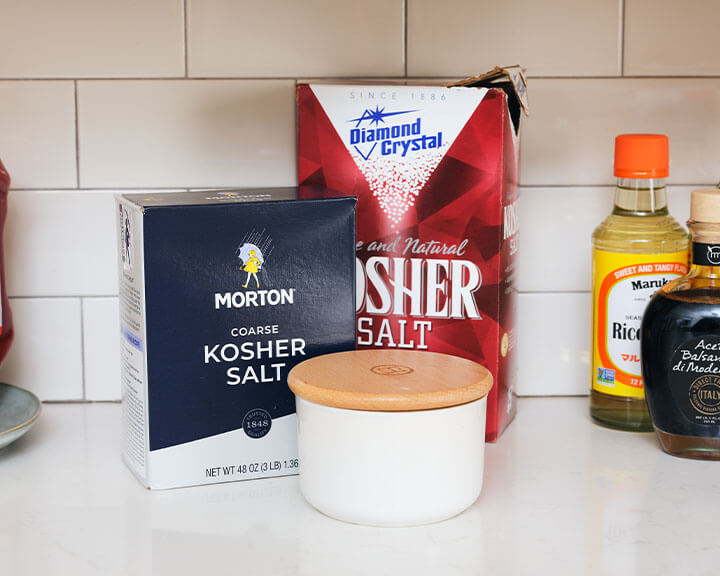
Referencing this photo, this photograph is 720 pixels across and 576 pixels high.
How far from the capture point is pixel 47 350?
1028 millimetres

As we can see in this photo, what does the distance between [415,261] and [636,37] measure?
1.23 ft

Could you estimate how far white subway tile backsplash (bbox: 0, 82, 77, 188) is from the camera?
3.21ft

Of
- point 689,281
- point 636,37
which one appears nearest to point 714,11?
point 636,37

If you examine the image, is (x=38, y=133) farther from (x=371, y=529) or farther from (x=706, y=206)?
(x=706, y=206)

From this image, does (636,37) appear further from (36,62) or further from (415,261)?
(36,62)

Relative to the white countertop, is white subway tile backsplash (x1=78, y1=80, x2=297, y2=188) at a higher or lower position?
higher

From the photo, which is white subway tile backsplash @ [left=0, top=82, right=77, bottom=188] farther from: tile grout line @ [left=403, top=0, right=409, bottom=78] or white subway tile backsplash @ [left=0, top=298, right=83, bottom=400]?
tile grout line @ [left=403, top=0, right=409, bottom=78]

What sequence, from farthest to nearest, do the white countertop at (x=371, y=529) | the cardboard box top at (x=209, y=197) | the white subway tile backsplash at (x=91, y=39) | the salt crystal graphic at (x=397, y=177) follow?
the white subway tile backsplash at (x=91, y=39)
the salt crystal graphic at (x=397, y=177)
the cardboard box top at (x=209, y=197)
the white countertop at (x=371, y=529)

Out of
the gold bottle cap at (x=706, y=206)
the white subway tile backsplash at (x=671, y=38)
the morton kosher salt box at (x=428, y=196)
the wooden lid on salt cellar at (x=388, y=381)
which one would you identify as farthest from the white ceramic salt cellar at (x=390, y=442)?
the white subway tile backsplash at (x=671, y=38)

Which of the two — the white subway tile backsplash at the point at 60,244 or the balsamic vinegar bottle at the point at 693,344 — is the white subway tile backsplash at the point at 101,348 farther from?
the balsamic vinegar bottle at the point at 693,344

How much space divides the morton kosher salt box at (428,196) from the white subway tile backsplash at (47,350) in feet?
1.14

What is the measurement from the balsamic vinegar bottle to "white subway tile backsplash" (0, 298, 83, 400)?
62cm

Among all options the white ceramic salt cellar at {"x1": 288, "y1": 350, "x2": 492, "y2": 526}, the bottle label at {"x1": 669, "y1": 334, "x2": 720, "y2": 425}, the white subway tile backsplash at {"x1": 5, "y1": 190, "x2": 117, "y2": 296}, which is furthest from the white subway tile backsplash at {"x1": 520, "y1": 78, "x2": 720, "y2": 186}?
the white subway tile backsplash at {"x1": 5, "y1": 190, "x2": 117, "y2": 296}

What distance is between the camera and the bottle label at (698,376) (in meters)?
0.80
